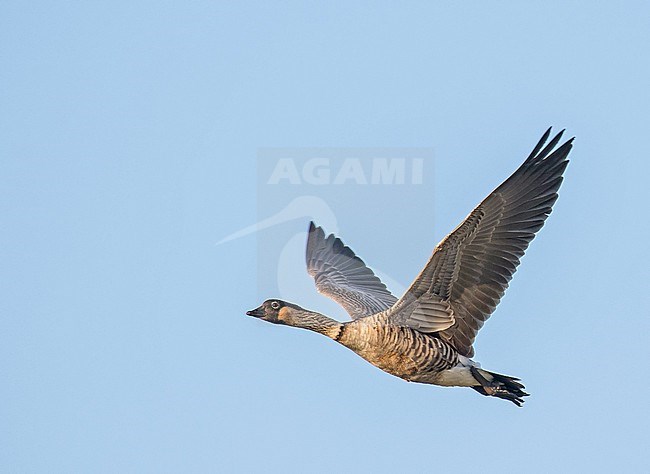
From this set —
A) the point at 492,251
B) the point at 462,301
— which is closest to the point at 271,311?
the point at 462,301

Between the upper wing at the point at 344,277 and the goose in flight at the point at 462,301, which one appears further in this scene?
the upper wing at the point at 344,277

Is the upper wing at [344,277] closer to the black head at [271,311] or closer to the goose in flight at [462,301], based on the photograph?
the black head at [271,311]

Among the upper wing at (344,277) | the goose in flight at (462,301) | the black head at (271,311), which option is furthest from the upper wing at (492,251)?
the upper wing at (344,277)

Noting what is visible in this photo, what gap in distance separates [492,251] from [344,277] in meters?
6.25

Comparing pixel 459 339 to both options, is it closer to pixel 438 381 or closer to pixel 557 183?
pixel 438 381

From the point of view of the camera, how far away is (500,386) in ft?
66.7

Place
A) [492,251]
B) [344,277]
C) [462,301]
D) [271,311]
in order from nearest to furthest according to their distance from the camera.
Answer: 1. [492,251]
2. [462,301]
3. [271,311]
4. [344,277]

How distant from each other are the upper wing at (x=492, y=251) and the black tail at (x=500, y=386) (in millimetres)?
1019

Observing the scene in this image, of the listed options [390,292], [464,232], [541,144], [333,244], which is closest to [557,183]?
[541,144]

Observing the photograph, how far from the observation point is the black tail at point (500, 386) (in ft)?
66.4

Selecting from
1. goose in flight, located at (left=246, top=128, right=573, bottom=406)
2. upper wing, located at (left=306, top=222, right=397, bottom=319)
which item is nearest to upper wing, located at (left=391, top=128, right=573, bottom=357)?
goose in flight, located at (left=246, top=128, right=573, bottom=406)

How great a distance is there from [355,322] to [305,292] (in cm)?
533

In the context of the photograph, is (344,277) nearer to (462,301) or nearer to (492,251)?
(462,301)

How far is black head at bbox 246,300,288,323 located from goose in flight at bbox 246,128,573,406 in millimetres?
25
